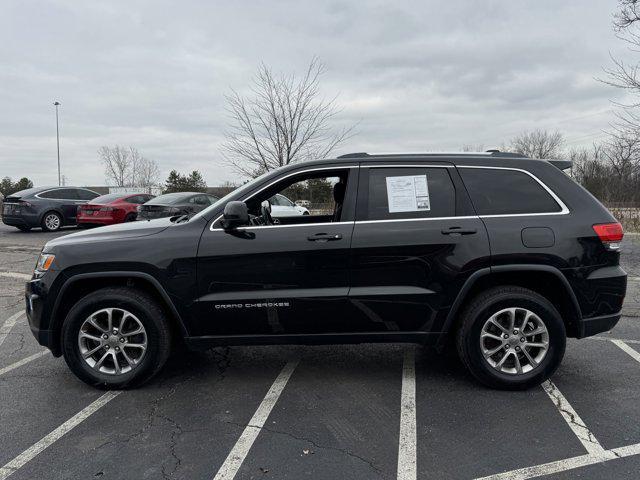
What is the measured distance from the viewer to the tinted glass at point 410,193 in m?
3.72

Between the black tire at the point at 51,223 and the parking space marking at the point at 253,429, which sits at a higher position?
the black tire at the point at 51,223

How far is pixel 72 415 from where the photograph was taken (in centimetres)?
336

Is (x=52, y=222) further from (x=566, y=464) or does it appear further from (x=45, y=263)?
(x=566, y=464)

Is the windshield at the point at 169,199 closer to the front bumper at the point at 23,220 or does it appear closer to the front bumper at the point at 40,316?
the front bumper at the point at 23,220

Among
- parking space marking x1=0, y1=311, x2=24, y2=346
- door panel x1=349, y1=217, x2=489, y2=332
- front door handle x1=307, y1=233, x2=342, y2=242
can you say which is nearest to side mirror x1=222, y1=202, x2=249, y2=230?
front door handle x1=307, y1=233, x2=342, y2=242

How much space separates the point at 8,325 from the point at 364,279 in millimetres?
4456

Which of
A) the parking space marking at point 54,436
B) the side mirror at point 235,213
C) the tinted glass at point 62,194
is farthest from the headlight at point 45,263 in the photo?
the tinted glass at point 62,194

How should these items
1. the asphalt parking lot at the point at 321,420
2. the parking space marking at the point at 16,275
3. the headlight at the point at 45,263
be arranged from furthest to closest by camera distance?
the parking space marking at the point at 16,275
the headlight at the point at 45,263
the asphalt parking lot at the point at 321,420

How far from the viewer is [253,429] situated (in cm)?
315

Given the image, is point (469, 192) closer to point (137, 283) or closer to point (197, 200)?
point (137, 283)

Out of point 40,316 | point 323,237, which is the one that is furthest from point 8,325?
point 323,237

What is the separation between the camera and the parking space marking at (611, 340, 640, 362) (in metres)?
4.39

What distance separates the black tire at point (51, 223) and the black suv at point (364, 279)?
1326 centimetres

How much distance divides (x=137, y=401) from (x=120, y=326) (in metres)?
0.58
